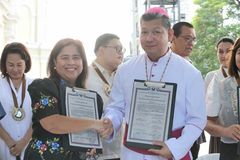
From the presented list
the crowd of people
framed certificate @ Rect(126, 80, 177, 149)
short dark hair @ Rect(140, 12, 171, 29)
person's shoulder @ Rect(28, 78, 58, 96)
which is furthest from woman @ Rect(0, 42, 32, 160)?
short dark hair @ Rect(140, 12, 171, 29)

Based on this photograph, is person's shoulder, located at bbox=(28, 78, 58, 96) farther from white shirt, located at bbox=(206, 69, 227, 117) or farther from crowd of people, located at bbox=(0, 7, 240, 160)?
white shirt, located at bbox=(206, 69, 227, 117)

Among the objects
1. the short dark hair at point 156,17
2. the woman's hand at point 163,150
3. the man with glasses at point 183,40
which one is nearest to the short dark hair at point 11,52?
Result: the man with glasses at point 183,40

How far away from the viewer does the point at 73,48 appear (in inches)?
97.8

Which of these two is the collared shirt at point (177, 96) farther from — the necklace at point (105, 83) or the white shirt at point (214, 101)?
the necklace at point (105, 83)

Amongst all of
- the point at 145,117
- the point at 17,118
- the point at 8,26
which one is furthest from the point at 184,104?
the point at 8,26

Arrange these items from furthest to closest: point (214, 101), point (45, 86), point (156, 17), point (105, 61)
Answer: point (105, 61) < point (214, 101) < point (45, 86) < point (156, 17)

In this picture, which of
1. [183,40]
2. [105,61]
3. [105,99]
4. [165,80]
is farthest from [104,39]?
[165,80]

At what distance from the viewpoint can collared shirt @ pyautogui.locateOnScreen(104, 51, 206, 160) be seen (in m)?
2.13

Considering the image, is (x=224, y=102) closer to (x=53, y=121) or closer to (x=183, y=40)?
(x=53, y=121)

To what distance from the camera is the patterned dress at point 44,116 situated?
2289mm

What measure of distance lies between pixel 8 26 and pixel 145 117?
2118cm

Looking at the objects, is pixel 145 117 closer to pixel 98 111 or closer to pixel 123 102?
pixel 123 102

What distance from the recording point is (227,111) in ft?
8.27

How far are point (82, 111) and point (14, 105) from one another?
1.43 metres
